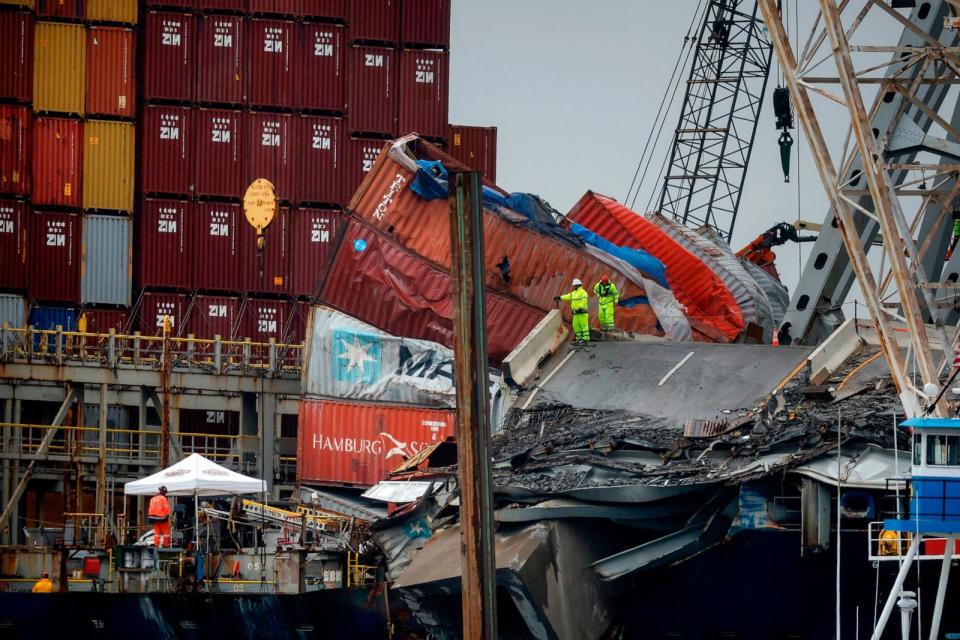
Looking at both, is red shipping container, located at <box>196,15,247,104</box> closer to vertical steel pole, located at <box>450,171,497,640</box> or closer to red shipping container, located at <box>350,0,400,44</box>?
red shipping container, located at <box>350,0,400,44</box>

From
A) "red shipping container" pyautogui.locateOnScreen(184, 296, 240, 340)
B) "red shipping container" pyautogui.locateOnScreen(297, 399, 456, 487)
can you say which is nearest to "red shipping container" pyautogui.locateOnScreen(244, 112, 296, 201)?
"red shipping container" pyautogui.locateOnScreen(184, 296, 240, 340)

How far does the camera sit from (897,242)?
143 ft

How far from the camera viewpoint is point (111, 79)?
7988cm

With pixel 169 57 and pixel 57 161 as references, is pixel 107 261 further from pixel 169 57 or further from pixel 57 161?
pixel 169 57

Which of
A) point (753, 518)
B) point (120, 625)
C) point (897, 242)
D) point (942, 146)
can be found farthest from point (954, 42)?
point (120, 625)

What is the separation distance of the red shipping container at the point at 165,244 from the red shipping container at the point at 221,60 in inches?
191

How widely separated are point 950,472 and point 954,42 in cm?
2805

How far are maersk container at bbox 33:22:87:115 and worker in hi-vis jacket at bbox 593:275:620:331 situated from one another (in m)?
35.7

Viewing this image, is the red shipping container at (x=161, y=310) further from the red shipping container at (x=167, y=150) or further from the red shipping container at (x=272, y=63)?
the red shipping container at (x=272, y=63)

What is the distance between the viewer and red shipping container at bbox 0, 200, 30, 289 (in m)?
76.8

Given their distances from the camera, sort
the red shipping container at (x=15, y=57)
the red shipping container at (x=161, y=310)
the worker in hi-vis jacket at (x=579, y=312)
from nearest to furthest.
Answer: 1. the worker in hi-vis jacket at (x=579, y=312)
2. the red shipping container at (x=161, y=310)
3. the red shipping container at (x=15, y=57)

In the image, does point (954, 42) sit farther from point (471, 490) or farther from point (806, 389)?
point (471, 490)

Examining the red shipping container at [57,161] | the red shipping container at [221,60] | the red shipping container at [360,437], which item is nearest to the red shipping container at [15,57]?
the red shipping container at [57,161]

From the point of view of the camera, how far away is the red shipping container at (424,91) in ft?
267
